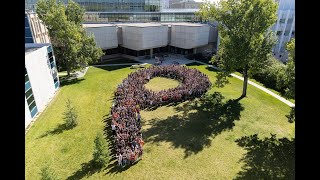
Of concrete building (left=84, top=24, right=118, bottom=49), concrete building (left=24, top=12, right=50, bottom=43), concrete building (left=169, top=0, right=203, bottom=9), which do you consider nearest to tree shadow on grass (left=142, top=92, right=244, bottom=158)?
concrete building (left=24, top=12, right=50, bottom=43)

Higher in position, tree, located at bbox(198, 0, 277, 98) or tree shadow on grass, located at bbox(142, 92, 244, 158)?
tree, located at bbox(198, 0, 277, 98)

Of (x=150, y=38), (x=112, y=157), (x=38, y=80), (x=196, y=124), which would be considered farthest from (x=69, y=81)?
(x=196, y=124)

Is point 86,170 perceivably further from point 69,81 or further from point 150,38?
point 150,38

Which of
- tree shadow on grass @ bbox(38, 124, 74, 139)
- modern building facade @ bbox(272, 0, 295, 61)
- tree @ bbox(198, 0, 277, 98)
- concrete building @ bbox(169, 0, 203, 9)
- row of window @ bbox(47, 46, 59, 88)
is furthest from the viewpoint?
concrete building @ bbox(169, 0, 203, 9)

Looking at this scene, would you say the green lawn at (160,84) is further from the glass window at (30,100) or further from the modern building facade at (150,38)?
the glass window at (30,100)

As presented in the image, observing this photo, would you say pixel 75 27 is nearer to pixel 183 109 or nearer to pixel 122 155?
pixel 183 109

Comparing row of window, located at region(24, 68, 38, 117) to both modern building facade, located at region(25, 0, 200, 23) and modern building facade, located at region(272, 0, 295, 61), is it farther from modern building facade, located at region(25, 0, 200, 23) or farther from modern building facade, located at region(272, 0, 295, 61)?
modern building facade, located at region(272, 0, 295, 61)

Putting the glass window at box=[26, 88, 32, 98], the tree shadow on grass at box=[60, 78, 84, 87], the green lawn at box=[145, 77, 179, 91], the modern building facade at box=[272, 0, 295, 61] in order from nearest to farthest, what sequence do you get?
the glass window at box=[26, 88, 32, 98], the green lawn at box=[145, 77, 179, 91], the tree shadow on grass at box=[60, 78, 84, 87], the modern building facade at box=[272, 0, 295, 61]
